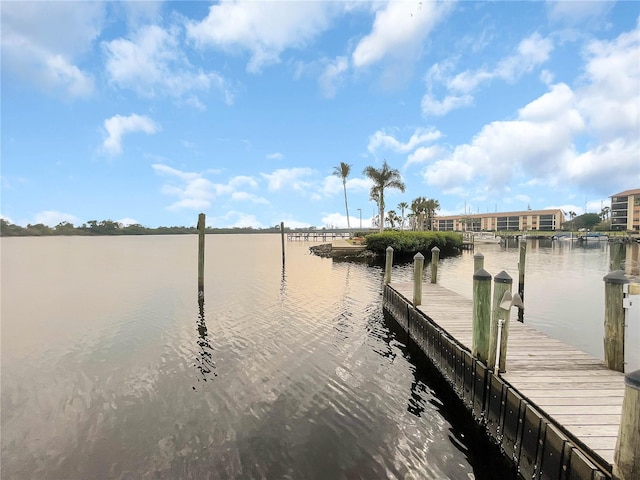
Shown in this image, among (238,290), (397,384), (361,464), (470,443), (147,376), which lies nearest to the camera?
(361,464)

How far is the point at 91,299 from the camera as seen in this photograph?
18.0 meters

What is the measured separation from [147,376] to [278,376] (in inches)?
124

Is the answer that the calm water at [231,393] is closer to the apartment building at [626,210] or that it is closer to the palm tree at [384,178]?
the palm tree at [384,178]

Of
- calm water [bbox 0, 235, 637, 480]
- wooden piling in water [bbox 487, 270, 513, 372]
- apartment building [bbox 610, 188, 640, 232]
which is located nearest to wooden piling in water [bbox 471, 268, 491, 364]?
wooden piling in water [bbox 487, 270, 513, 372]

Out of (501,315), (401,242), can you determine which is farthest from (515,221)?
(501,315)

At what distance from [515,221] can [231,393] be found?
157802 millimetres

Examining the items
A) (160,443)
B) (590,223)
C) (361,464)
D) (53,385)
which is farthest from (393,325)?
(590,223)

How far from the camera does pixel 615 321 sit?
5.71m

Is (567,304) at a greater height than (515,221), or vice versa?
(515,221)

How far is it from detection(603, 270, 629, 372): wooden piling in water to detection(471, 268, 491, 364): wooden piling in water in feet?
5.58

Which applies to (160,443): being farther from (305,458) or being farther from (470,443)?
(470,443)

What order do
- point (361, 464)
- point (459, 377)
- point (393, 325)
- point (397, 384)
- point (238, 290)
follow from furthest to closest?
point (238, 290), point (393, 325), point (397, 384), point (459, 377), point (361, 464)

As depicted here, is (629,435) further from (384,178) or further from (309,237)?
(309,237)

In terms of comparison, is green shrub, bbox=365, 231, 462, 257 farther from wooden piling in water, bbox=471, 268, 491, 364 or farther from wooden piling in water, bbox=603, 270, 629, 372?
wooden piling in water, bbox=603, 270, 629, 372
